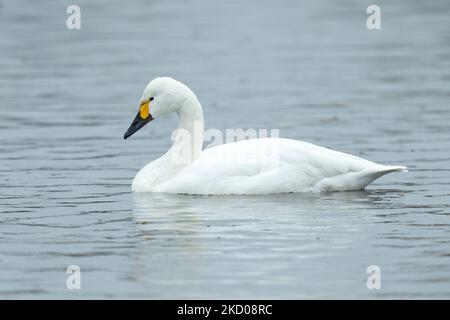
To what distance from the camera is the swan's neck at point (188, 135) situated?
16.2 metres

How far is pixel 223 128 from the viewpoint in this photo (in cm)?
2086

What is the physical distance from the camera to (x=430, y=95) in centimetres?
2353

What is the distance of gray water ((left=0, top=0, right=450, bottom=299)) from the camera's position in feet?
39.2

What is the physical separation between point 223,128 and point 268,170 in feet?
17.0

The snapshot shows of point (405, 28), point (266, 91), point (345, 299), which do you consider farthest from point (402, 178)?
point (405, 28)
